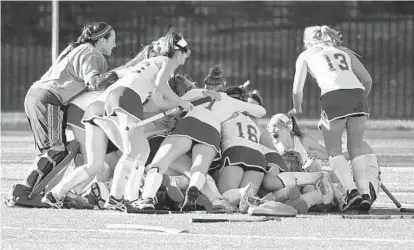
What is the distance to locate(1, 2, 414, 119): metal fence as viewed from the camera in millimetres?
25375

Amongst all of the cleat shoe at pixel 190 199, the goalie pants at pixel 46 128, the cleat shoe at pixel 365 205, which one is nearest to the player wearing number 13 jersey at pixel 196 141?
the cleat shoe at pixel 190 199

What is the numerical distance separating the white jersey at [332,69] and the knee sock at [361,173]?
2.06 ft

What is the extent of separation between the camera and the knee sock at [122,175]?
35.4 feet

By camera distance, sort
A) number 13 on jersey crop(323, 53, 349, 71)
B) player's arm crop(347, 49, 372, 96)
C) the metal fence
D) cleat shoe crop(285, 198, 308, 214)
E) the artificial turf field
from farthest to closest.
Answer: the metal fence
player's arm crop(347, 49, 372, 96)
number 13 on jersey crop(323, 53, 349, 71)
cleat shoe crop(285, 198, 308, 214)
the artificial turf field

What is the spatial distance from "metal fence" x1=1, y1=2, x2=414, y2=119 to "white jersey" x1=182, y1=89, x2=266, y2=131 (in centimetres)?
1361

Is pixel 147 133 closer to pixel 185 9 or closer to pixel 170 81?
pixel 170 81

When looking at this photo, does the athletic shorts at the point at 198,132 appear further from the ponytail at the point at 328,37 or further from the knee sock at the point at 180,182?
the ponytail at the point at 328,37

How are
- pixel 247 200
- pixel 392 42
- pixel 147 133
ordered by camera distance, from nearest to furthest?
pixel 247 200 → pixel 147 133 → pixel 392 42

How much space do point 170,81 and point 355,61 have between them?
1.63 metres

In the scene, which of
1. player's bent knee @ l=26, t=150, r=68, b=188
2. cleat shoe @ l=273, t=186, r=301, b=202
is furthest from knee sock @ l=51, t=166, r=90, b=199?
cleat shoe @ l=273, t=186, r=301, b=202

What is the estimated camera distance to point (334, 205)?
1127cm

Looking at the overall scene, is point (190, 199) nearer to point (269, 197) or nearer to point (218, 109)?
point (269, 197)

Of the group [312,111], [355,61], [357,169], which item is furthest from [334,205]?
[312,111]

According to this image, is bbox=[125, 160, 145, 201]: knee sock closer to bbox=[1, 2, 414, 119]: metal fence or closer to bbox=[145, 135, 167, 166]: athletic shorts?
bbox=[145, 135, 167, 166]: athletic shorts
